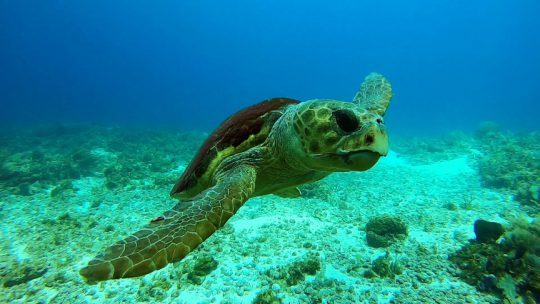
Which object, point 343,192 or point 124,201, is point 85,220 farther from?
point 343,192

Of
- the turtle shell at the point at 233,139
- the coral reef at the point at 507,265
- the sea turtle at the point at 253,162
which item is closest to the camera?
the sea turtle at the point at 253,162

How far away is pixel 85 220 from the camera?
280 inches

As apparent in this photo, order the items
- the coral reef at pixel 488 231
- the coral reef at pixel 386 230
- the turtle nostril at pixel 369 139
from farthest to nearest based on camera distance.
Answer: the coral reef at pixel 386 230 < the coral reef at pixel 488 231 < the turtle nostril at pixel 369 139

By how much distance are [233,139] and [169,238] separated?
1.85 m

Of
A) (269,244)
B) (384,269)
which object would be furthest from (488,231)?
(269,244)

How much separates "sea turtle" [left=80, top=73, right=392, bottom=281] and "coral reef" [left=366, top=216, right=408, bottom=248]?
293 centimetres

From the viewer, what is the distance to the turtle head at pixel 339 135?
232cm

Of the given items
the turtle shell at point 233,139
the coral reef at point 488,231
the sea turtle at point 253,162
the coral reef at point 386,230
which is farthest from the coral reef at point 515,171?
the turtle shell at point 233,139

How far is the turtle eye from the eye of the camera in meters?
2.41

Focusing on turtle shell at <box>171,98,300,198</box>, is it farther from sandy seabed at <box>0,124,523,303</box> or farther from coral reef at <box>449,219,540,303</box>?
coral reef at <box>449,219,540,303</box>

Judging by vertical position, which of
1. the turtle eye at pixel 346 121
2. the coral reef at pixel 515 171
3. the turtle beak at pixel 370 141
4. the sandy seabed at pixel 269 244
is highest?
the coral reef at pixel 515 171

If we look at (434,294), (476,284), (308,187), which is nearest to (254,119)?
(434,294)

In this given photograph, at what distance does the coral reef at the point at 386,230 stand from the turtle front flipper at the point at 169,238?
13.4 feet

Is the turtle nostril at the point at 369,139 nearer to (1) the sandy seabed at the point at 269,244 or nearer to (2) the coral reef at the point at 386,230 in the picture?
(1) the sandy seabed at the point at 269,244
